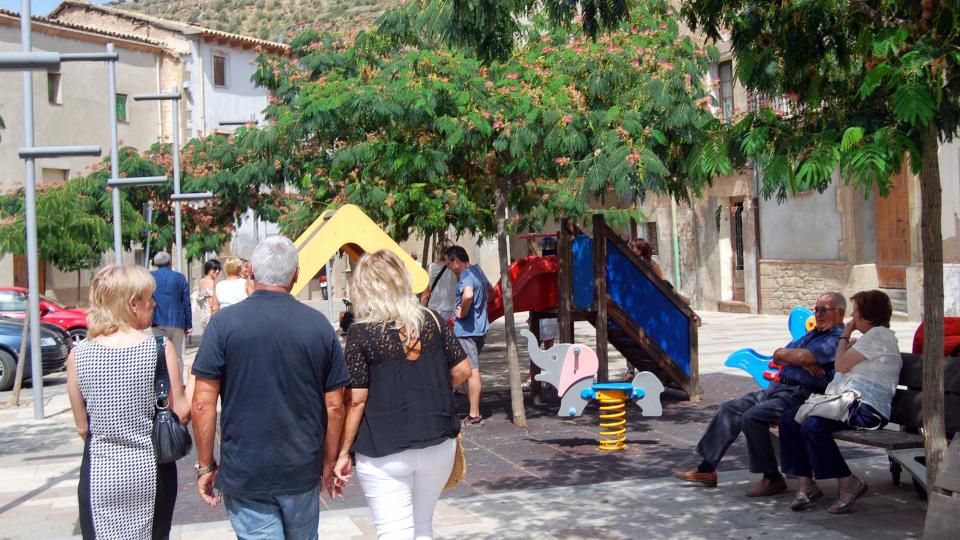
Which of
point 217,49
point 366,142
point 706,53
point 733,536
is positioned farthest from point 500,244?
point 217,49

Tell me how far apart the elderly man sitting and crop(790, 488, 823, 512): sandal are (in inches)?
13.6

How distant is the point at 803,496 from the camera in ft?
22.7

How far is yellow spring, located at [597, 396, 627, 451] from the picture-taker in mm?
9159

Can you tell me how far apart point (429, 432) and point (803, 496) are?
3.15 m

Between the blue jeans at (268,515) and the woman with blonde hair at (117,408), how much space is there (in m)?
0.54

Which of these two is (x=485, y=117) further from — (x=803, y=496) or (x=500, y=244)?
(x=803, y=496)

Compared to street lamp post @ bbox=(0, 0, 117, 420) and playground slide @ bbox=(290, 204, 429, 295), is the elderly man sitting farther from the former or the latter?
street lamp post @ bbox=(0, 0, 117, 420)

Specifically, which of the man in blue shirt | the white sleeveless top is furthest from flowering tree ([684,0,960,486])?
the white sleeveless top

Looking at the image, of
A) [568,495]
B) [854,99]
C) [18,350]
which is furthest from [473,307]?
[18,350]

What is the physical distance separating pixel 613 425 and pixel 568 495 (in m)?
1.79

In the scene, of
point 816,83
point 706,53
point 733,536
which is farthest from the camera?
point 706,53

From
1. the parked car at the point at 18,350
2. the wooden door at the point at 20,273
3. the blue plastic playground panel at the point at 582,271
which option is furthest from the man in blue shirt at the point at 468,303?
the wooden door at the point at 20,273

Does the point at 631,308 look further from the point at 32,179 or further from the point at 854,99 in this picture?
the point at 854,99

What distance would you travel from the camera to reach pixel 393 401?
4.68 metres
